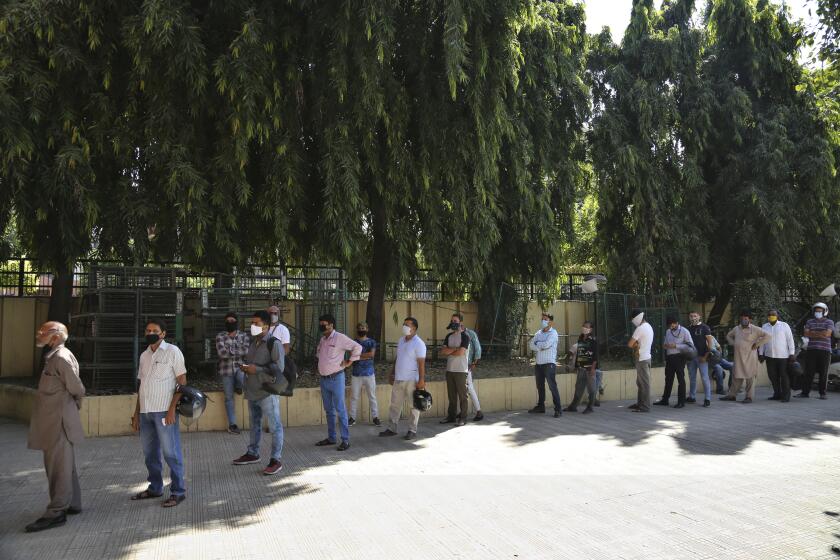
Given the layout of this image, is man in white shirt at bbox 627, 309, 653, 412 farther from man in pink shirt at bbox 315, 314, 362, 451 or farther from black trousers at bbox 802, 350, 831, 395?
man in pink shirt at bbox 315, 314, 362, 451

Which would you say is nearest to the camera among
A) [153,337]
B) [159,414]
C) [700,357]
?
[159,414]

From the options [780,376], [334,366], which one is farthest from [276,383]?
[780,376]

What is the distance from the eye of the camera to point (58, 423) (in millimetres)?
5547

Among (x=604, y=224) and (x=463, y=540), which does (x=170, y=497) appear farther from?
(x=604, y=224)

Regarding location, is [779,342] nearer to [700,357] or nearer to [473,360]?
[700,357]

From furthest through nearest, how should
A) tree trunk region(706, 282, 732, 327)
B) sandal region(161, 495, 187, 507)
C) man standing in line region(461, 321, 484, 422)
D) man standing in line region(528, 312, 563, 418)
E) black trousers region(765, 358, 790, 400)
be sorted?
tree trunk region(706, 282, 732, 327) → black trousers region(765, 358, 790, 400) → man standing in line region(528, 312, 563, 418) → man standing in line region(461, 321, 484, 422) → sandal region(161, 495, 187, 507)

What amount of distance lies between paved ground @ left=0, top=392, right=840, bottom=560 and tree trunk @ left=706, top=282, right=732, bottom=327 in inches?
460

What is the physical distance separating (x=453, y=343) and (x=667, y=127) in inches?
444

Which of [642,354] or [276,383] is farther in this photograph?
[642,354]

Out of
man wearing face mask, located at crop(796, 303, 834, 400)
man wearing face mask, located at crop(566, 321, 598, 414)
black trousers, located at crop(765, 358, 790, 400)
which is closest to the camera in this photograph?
man wearing face mask, located at crop(566, 321, 598, 414)

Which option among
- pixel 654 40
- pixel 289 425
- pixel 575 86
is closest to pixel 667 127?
pixel 654 40

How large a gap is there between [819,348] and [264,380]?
454 inches

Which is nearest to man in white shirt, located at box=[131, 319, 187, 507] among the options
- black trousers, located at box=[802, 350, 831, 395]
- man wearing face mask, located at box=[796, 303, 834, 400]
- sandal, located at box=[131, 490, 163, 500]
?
sandal, located at box=[131, 490, 163, 500]

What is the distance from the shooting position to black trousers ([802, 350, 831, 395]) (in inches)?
517
